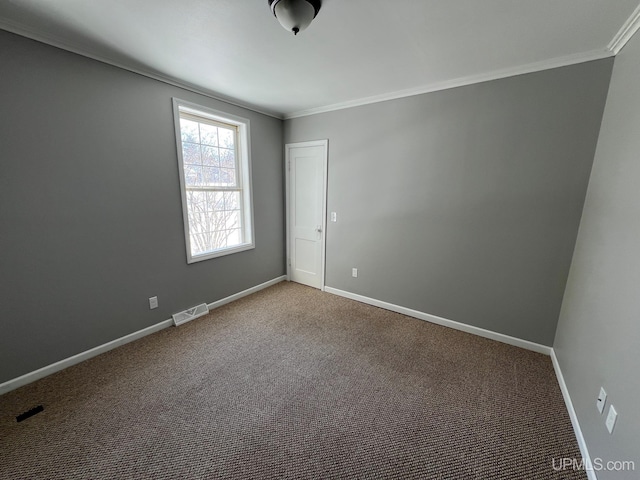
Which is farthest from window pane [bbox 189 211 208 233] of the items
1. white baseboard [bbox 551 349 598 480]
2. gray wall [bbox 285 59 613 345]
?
white baseboard [bbox 551 349 598 480]

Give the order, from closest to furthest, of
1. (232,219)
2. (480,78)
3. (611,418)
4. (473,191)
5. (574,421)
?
(611,418) < (574,421) < (480,78) < (473,191) < (232,219)

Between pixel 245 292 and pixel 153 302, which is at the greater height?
pixel 153 302

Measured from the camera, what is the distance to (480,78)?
7.61ft

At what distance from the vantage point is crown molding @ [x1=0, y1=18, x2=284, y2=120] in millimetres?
1679

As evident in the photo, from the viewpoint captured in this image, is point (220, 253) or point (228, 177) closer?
point (220, 253)

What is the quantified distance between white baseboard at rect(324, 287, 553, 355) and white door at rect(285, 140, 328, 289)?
1.78ft

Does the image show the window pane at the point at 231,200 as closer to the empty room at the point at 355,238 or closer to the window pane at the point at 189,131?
the empty room at the point at 355,238

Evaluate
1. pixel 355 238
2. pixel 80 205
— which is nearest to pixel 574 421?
pixel 355 238

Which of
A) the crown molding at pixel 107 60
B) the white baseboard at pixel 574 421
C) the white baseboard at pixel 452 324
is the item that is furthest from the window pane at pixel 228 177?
the white baseboard at pixel 574 421

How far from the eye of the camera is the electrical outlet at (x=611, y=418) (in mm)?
1199

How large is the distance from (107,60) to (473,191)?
3411mm

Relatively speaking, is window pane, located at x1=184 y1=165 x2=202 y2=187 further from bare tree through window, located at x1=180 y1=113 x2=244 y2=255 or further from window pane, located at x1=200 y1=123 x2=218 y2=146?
window pane, located at x1=200 y1=123 x2=218 y2=146

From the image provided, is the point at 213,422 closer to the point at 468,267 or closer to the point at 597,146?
the point at 468,267

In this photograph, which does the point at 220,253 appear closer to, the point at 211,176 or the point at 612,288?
the point at 211,176
